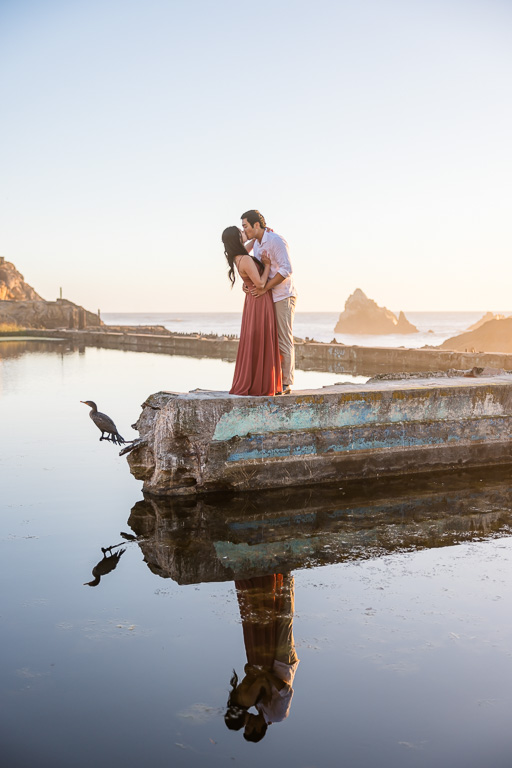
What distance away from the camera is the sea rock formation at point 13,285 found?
2918 inches

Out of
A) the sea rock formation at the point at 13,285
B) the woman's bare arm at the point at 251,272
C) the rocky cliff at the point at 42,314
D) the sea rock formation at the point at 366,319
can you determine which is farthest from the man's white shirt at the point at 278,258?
the sea rock formation at the point at 366,319

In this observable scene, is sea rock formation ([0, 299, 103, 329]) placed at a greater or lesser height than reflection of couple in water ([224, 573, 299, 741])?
greater

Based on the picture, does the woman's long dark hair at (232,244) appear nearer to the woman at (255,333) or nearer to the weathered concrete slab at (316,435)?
the woman at (255,333)

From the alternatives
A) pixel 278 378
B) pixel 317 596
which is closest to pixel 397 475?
pixel 278 378

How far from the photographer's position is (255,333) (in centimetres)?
542

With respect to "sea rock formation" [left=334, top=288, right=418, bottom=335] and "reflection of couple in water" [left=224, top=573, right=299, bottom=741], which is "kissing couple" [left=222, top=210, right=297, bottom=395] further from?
"sea rock formation" [left=334, top=288, right=418, bottom=335]

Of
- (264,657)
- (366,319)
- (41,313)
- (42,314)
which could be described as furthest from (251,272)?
(366,319)

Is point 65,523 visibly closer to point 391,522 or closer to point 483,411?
point 391,522

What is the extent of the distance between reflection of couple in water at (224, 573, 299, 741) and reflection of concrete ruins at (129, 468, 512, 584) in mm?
232

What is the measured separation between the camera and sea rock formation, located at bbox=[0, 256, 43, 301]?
7412cm

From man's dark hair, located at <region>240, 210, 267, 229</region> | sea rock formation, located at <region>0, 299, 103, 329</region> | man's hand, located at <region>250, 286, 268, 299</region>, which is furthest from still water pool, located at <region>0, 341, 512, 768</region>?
sea rock formation, located at <region>0, 299, 103, 329</region>

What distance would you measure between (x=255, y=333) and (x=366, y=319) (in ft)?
279

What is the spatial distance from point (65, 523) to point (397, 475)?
2810 millimetres

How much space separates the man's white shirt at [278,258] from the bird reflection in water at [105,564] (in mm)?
2543
